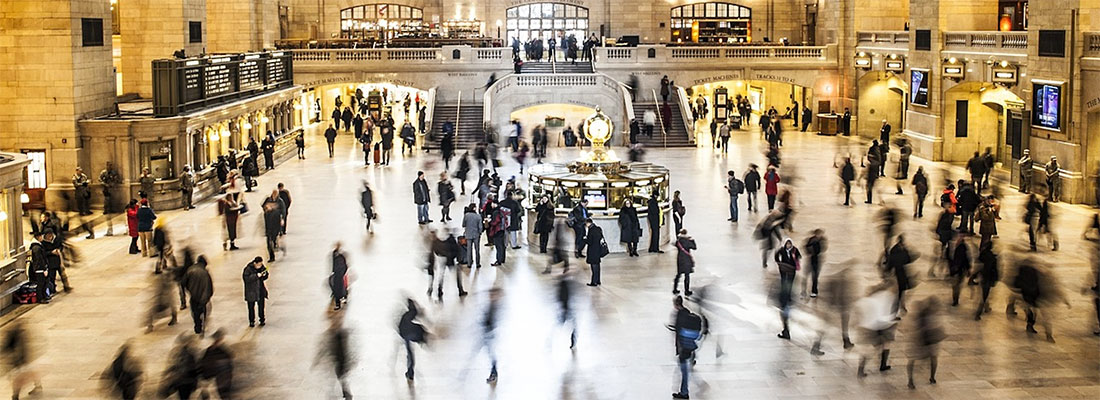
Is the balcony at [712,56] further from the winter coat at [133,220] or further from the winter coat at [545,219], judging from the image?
the winter coat at [133,220]

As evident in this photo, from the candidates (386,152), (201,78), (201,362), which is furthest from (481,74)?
(201,362)

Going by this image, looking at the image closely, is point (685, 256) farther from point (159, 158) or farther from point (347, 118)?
point (347, 118)

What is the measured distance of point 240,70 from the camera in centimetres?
3538

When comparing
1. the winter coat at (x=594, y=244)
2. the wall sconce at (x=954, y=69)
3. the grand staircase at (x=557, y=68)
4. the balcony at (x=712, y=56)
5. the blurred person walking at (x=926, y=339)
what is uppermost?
the balcony at (x=712, y=56)

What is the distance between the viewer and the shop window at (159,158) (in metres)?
28.2

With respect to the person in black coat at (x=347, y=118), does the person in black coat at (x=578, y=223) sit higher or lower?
lower

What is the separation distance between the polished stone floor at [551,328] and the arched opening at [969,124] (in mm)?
11252

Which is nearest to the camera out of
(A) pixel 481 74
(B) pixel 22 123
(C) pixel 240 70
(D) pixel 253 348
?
(D) pixel 253 348

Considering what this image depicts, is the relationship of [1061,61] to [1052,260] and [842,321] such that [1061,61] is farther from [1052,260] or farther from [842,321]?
[842,321]

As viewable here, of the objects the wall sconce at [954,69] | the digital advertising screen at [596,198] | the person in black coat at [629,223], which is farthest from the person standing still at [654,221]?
the wall sconce at [954,69]

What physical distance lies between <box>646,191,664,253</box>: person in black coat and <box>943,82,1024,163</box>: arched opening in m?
18.5

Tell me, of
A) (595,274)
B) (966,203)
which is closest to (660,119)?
(966,203)

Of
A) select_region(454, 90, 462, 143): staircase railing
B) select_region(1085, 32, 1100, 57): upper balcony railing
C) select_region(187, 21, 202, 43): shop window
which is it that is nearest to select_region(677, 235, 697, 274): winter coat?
select_region(1085, 32, 1100, 57): upper balcony railing

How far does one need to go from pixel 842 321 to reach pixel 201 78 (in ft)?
67.5
